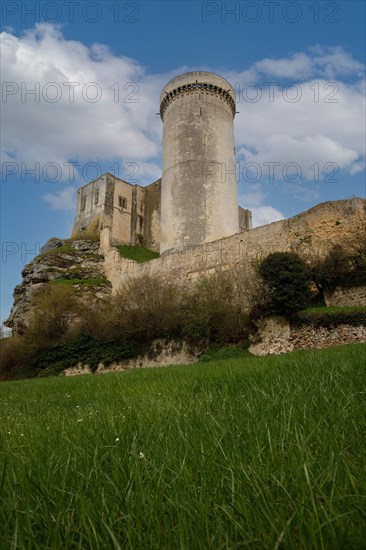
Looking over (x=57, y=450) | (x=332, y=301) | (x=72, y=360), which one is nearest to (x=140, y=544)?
(x=57, y=450)

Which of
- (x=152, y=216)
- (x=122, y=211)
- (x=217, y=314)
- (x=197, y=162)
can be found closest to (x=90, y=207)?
(x=122, y=211)

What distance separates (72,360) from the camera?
2214 centimetres

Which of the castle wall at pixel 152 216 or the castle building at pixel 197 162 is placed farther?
the castle wall at pixel 152 216

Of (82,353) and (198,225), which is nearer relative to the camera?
(82,353)

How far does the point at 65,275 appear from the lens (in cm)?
3170

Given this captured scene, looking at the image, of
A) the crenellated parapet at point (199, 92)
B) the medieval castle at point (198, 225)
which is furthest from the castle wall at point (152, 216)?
the crenellated parapet at point (199, 92)

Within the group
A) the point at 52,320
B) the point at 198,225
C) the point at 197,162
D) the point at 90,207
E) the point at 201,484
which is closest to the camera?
the point at 201,484

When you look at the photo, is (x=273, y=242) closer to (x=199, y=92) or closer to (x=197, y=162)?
(x=197, y=162)

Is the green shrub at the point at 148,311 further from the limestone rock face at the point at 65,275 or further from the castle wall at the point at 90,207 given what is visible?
the castle wall at the point at 90,207

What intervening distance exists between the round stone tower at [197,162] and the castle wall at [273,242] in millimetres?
2385

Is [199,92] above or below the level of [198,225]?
above

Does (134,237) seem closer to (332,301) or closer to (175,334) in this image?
(175,334)

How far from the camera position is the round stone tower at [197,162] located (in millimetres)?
27422

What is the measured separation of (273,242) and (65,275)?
58.4ft
